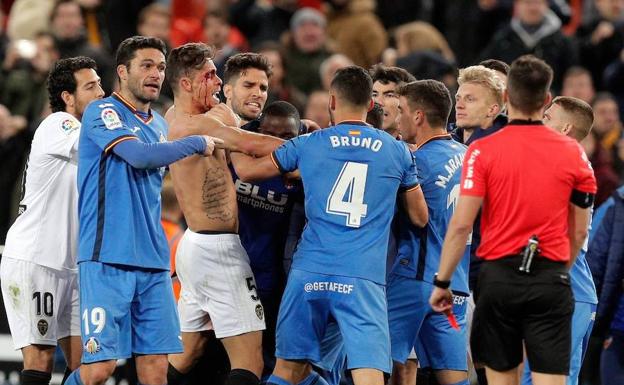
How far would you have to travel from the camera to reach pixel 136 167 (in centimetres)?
839

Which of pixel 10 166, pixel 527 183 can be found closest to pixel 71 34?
pixel 10 166

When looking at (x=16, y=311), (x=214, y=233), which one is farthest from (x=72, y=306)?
(x=214, y=233)

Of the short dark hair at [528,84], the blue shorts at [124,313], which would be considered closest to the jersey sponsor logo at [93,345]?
the blue shorts at [124,313]

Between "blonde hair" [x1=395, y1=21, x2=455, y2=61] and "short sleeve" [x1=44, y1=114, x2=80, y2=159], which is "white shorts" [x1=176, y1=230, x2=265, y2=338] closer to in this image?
"short sleeve" [x1=44, y1=114, x2=80, y2=159]

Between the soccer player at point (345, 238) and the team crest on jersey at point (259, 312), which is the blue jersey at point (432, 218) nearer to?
the soccer player at point (345, 238)

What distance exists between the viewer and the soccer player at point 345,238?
821cm

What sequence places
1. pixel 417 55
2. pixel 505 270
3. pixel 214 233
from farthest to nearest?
1. pixel 417 55
2. pixel 214 233
3. pixel 505 270

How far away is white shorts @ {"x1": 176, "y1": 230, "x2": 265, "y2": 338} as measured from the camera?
29.2 ft

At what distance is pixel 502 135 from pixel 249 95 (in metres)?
2.38

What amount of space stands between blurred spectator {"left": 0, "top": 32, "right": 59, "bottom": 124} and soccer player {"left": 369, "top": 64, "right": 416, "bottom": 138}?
6522mm

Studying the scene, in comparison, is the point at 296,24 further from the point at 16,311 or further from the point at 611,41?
the point at 16,311

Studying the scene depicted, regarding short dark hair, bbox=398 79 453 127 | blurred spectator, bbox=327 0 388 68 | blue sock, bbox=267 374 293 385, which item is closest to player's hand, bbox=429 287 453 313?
blue sock, bbox=267 374 293 385

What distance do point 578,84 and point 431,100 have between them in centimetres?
639

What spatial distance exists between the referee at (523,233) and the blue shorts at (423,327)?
1.19 meters
